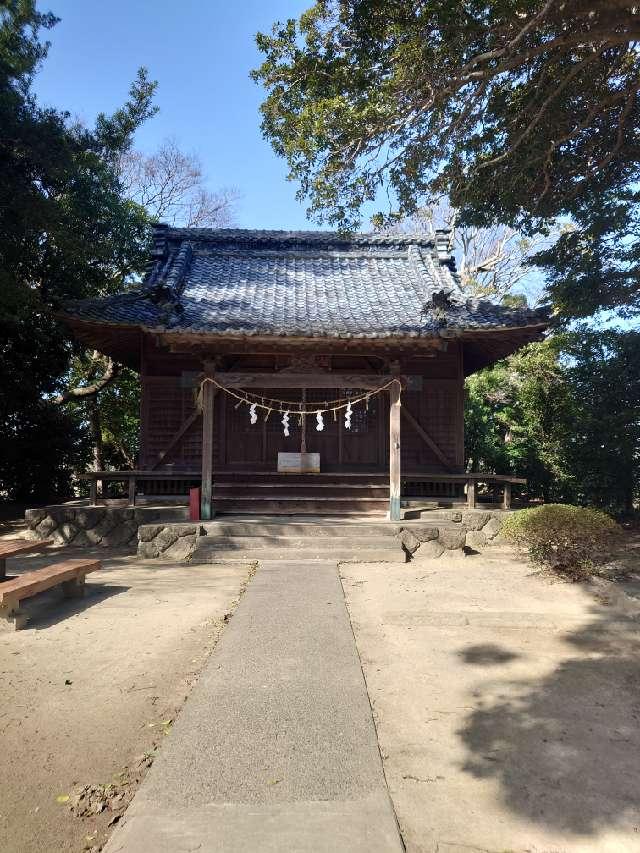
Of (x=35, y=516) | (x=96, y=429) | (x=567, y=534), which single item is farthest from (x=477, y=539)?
(x=96, y=429)

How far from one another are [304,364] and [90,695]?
286 inches

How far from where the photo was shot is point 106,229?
498 inches

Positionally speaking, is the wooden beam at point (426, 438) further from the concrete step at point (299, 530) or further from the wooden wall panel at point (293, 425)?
the concrete step at point (299, 530)

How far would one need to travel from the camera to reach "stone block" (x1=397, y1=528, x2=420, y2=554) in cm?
868

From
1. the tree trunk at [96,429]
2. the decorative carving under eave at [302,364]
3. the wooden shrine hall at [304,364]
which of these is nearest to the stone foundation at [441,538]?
the wooden shrine hall at [304,364]

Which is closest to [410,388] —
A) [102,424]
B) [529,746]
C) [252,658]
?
[252,658]

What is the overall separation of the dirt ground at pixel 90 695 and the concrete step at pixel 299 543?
1.84 meters

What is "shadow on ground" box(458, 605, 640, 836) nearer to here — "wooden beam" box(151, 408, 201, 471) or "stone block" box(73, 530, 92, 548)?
"stone block" box(73, 530, 92, 548)

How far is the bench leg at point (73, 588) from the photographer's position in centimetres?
601

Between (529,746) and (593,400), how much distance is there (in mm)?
10867

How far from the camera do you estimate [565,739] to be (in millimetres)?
3016

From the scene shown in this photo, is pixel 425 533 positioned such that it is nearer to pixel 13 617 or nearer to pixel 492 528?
pixel 492 528

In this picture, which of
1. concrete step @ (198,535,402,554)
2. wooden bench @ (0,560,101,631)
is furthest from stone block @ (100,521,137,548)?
wooden bench @ (0,560,101,631)

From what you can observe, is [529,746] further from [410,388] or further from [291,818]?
[410,388]
